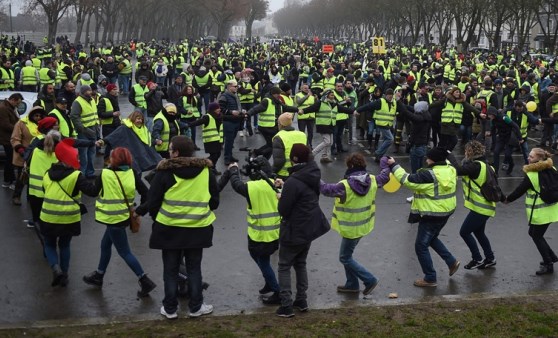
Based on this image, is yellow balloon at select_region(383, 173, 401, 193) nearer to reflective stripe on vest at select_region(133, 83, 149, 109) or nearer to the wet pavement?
the wet pavement

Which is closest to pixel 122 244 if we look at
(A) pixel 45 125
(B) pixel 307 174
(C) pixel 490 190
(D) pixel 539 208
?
(B) pixel 307 174

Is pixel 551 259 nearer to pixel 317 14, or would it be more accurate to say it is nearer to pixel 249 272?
pixel 249 272

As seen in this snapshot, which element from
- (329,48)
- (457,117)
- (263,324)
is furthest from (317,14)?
(263,324)

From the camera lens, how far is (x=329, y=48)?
46.5 metres

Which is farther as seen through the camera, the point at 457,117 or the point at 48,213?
the point at 457,117

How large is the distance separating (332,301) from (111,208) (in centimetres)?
250

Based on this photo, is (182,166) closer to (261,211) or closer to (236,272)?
(261,211)

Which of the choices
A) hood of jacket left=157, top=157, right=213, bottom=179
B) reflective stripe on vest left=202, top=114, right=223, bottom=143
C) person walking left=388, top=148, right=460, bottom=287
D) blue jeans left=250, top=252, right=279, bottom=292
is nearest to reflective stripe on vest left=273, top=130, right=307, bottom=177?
person walking left=388, top=148, right=460, bottom=287

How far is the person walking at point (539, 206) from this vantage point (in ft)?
28.7

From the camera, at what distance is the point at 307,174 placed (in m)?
7.06

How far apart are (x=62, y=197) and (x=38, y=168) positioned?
1.56 m

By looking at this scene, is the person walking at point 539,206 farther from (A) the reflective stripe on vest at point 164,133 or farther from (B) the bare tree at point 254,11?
(B) the bare tree at point 254,11

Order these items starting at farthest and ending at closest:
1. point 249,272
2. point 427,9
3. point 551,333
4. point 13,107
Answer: point 427,9 → point 13,107 → point 249,272 → point 551,333

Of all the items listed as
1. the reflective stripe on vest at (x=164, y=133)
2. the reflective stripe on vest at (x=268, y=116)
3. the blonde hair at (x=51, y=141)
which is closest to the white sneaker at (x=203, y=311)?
the blonde hair at (x=51, y=141)
